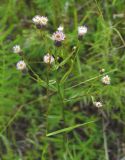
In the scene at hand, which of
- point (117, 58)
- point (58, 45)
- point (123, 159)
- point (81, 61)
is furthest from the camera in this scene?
point (81, 61)

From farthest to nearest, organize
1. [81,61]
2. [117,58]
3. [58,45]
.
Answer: [81,61] → [117,58] → [58,45]

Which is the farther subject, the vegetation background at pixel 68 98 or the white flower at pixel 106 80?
the vegetation background at pixel 68 98

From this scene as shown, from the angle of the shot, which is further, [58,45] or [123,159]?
[123,159]

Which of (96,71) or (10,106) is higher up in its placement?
(96,71)

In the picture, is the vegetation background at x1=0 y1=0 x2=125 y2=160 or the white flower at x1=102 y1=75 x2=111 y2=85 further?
the vegetation background at x1=0 y1=0 x2=125 y2=160

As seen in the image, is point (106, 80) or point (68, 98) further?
point (68, 98)

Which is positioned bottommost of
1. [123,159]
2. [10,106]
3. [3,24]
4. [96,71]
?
[123,159]

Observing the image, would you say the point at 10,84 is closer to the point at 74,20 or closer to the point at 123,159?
the point at 74,20

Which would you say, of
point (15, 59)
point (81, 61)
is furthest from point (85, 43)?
point (15, 59)
